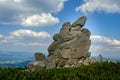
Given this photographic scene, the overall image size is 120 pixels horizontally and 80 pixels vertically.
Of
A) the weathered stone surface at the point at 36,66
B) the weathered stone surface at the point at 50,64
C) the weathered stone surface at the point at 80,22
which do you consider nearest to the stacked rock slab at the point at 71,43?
the weathered stone surface at the point at 80,22

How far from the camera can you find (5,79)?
38750 mm

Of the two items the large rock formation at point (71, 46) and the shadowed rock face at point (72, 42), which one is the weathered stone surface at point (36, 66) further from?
the shadowed rock face at point (72, 42)

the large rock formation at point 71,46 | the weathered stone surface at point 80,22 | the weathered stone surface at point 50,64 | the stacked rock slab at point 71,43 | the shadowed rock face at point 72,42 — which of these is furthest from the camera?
the weathered stone surface at point 80,22

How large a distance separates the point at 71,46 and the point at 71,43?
68 cm

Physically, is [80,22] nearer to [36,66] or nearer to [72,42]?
[72,42]

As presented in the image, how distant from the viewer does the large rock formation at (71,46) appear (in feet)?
202

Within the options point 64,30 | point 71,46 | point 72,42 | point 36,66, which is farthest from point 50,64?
point 64,30

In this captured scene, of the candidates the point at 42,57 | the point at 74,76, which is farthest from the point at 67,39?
the point at 74,76

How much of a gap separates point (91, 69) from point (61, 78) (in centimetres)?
907

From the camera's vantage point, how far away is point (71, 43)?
2474 inches

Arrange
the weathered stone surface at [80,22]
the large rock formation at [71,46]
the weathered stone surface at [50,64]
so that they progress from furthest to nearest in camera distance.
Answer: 1. the weathered stone surface at [80,22]
2. the large rock formation at [71,46]
3. the weathered stone surface at [50,64]

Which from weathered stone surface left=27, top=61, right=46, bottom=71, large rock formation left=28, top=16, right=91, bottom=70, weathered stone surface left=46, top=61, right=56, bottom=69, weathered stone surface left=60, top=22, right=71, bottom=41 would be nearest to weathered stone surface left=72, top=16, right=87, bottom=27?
large rock formation left=28, top=16, right=91, bottom=70

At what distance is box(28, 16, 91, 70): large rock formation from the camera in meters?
61.7

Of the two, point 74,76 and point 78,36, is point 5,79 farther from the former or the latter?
point 78,36
